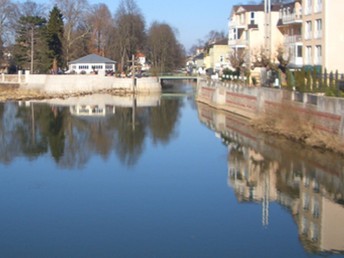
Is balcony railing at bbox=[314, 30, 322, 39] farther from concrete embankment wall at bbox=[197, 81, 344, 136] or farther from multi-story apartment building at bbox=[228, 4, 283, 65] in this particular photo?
multi-story apartment building at bbox=[228, 4, 283, 65]

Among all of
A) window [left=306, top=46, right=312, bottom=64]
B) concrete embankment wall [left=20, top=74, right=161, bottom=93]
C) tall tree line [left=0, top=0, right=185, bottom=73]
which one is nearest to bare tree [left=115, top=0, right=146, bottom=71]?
tall tree line [left=0, top=0, right=185, bottom=73]

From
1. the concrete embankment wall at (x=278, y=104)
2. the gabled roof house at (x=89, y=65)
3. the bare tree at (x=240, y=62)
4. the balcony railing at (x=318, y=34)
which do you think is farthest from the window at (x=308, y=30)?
the gabled roof house at (x=89, y=65)

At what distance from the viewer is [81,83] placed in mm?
64188

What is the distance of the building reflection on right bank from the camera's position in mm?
14125

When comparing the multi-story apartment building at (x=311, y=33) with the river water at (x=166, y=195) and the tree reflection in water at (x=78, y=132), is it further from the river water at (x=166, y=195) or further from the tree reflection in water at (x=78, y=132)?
the tree reflection in water at (x=78, y=132)

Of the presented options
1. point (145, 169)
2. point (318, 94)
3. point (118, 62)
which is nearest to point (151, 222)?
point (145, 169)

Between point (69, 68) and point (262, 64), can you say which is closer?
point (262, 64)

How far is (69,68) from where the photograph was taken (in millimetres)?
73250

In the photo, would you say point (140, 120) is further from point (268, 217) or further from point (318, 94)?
point (268, 217)

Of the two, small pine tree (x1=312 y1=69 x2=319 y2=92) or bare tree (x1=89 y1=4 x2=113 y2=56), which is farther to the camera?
bare tree (x1=89 y1=4 x2=113 y2=56)

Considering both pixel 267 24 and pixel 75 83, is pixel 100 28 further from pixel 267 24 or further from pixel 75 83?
pixel 267 24

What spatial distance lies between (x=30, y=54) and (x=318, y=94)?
4718 centimetres

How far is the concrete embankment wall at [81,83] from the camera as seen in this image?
63.2 m

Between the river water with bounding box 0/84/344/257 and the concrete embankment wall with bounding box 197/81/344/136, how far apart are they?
52.4 inches
